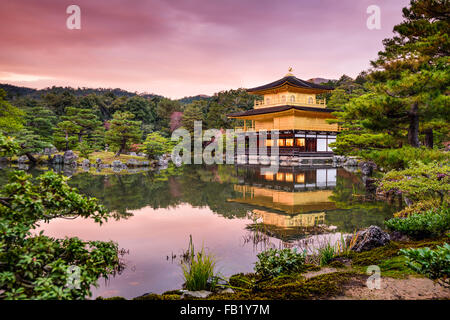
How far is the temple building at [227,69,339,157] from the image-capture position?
26.9m

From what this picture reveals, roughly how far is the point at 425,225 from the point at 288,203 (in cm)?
517

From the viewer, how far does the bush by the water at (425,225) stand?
4.90 metres

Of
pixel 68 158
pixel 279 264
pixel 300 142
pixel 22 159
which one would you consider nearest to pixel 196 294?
pixel 279 264

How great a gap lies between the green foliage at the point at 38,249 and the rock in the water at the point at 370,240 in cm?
432

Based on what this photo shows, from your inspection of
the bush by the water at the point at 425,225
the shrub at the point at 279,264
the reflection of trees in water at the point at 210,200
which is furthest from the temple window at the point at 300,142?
the shrub at the point at 279,264

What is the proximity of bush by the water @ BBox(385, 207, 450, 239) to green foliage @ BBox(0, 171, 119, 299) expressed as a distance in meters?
5.27

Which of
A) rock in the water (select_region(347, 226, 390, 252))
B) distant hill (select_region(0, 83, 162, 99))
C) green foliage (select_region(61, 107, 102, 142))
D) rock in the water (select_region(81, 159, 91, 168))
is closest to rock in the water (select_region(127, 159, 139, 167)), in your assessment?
rock in the water (select_region(81, 159, 91, 168))

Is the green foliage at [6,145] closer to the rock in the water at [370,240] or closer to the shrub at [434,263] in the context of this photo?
the shrub at [434,263]

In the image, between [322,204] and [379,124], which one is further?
[322,204]
